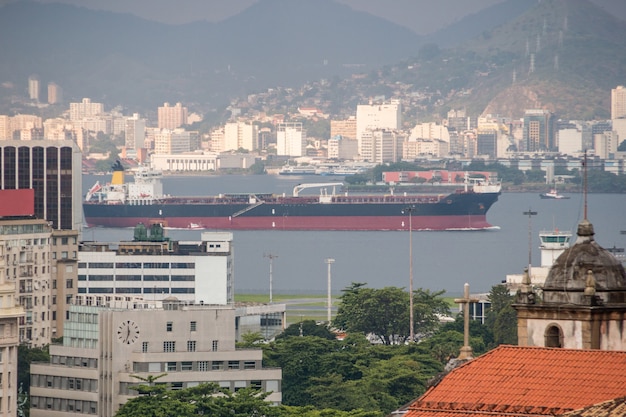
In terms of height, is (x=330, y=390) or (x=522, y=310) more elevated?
(x=522, y=310)

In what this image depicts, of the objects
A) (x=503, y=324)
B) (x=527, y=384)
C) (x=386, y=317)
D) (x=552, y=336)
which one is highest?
(x=552, y=336)

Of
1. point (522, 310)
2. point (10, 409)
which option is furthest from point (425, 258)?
point (522, 310)

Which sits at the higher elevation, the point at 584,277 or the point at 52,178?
the point at 52,178

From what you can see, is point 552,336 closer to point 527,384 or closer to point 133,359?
point 527,384

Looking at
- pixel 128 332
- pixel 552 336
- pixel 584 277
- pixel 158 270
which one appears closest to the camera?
pixel 584 277

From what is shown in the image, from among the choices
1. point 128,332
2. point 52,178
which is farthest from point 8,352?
point 52,178

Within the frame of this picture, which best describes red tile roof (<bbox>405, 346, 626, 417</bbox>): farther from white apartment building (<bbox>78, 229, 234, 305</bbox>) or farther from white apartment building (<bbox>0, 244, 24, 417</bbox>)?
white apartment building (<bbox>78, 229, 234, 305</bbox>)

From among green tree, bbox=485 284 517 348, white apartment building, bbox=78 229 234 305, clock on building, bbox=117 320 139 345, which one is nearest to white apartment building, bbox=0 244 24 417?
clock on building, bbox=117 320 139 345

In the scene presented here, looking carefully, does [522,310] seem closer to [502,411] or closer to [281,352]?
[502,411]

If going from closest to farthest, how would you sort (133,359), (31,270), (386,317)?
(133,359) < (386,317) < (31,270)
